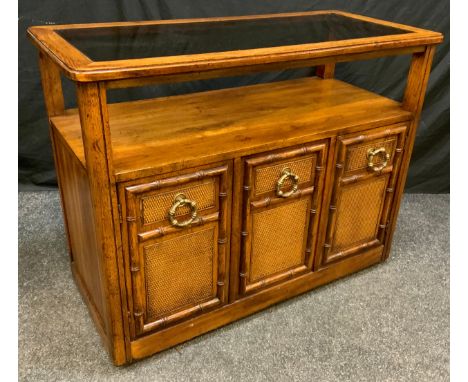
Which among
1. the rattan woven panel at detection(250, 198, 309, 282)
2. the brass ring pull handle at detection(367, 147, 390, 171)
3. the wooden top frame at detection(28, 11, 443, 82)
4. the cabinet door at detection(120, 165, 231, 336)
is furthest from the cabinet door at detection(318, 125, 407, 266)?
the cabinet door at detection(120, 165, 231, 336)

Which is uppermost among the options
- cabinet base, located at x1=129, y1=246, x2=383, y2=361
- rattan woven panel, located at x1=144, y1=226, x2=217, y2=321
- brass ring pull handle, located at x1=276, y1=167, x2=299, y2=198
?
brass ring pull handle, located at x1=276, y1=167, x2=299, y2=198

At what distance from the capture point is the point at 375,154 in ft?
6.12

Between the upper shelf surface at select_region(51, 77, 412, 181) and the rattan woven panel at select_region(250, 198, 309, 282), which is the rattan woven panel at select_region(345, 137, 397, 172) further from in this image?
the rattan woven panel at select_region(250, 198, 309, 282)

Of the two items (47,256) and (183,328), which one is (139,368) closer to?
(183,328)

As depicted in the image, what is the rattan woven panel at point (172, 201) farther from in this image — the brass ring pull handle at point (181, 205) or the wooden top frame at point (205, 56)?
the wooden top frame at point (205, 56)

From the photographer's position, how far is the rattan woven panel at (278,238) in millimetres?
1733

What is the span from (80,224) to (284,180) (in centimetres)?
71

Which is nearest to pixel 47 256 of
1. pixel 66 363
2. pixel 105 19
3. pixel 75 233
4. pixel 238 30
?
pixel 75 233

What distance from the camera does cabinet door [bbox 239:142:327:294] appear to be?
5.36 feet

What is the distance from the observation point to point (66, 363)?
5.44 ft

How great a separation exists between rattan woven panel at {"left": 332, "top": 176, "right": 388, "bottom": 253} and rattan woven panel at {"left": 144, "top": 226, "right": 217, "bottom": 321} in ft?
1.86

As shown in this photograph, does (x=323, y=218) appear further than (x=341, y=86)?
No

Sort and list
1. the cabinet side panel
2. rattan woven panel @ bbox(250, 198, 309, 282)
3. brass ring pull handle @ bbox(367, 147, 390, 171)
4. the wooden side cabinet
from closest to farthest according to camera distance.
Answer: the wooden side cabinet < the cabinet side panel < rattan woven panel @ bbox(250, 198, 309, 282) < brass ring pull handle @ bbox(367, 147, 390, 171)

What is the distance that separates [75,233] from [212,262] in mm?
525
